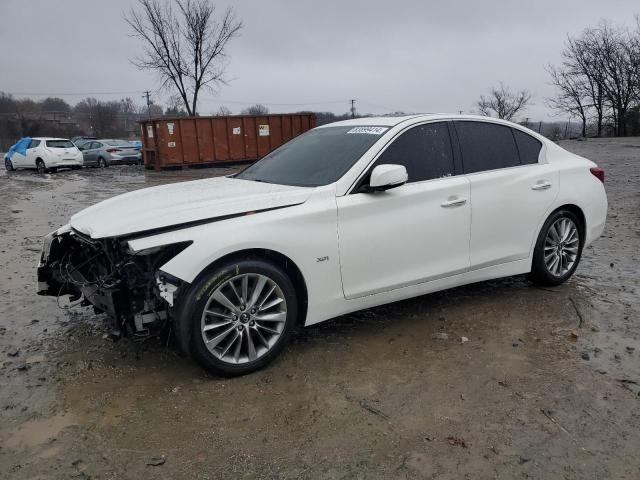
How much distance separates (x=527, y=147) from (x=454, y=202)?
1.22 metres

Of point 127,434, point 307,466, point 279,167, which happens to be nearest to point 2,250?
point 279,167

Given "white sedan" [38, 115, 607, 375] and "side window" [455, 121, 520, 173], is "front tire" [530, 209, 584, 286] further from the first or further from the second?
"side window" [455, 121, 520, 173]

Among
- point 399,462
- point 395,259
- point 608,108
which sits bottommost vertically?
point 399,462

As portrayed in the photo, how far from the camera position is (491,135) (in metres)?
4.58

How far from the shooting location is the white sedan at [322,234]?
3236mm

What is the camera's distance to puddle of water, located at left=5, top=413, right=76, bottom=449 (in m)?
2.77

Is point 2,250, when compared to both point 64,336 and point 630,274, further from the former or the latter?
point 630,274

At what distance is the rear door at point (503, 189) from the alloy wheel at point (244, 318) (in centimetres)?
176

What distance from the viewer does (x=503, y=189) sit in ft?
14.4

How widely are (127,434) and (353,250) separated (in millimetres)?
1794

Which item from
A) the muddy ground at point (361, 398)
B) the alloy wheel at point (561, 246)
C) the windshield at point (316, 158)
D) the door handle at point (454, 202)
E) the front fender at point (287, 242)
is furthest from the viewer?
the alloy wheel at point (561, 246)

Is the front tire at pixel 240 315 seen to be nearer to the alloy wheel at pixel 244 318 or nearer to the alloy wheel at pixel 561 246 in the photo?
the alloy wheel at pixel 244 318

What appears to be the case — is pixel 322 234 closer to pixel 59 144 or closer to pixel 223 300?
pixel 223 300

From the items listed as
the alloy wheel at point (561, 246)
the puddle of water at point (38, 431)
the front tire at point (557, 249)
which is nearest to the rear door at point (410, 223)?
the front tire at point (557, 249)
